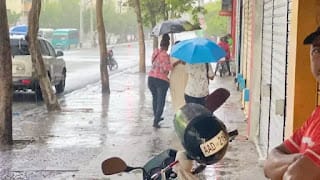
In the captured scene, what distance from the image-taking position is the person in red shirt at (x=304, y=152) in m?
2.25

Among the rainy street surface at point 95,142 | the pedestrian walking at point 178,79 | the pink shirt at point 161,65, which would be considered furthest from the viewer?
the pink shirt at point 161,65

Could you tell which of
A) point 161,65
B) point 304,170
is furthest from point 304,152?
point 161,65

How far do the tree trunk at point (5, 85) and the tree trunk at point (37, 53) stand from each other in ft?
12.4

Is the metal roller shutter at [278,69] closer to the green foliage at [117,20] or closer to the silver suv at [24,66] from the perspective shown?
the silver suv at [24,66]

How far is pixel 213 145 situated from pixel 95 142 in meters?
7.45

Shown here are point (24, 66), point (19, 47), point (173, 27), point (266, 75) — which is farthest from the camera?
point (19, 47)

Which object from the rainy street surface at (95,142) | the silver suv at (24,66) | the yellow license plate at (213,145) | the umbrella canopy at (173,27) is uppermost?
the umbrella canopy at (173,27)

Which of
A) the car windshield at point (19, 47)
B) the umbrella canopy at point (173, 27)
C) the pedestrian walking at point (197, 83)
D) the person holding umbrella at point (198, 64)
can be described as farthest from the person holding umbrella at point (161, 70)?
the car windshield at point (19, 47)

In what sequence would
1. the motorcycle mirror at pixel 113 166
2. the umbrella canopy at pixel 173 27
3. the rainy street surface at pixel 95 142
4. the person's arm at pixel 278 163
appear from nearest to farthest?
the person's arm at pixel 278 163 → the motorcycle mirror at pixel 113 166 → the rainy street surface at pixel 95 142 → the umbrella canopy at pixel 173 27

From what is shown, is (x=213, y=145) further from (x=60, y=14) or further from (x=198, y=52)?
(x=60, y=14)

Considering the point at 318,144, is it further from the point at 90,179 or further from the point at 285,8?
the point at 90,179

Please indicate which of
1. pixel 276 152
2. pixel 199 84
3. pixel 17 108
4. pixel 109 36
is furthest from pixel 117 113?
pixel 109 36

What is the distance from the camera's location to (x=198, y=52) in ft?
32.5

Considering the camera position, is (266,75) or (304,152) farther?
(266,75)
